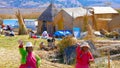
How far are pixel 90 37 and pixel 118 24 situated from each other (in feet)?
30.7

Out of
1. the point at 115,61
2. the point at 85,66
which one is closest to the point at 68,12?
the point at 115,61

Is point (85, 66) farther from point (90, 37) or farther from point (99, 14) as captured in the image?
point (99, 14)

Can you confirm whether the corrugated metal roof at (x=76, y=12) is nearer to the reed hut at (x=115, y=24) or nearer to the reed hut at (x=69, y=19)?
the reed hut at (x=69, y=19)

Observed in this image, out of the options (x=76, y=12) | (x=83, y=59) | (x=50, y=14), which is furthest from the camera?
(x=50, y=14)

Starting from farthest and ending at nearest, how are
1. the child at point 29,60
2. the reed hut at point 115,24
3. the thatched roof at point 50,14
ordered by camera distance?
the thatched roof at point 50,14, the reed hut at point 115,24, the child at point 29,60

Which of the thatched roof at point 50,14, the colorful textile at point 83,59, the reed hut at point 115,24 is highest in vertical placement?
the colorful textile at point 83,59

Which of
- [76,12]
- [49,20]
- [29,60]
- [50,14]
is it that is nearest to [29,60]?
[29,60]

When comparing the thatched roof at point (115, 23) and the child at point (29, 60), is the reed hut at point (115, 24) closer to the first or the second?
the thatched roof at point (115, 23)

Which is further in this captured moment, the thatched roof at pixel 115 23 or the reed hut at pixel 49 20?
the reed hut at pixel 49 20

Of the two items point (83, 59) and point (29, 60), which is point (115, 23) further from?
point (29, 60)

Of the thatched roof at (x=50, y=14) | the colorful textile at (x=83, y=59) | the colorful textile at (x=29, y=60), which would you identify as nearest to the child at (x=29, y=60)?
the colorful textile at (x=29, y=60)

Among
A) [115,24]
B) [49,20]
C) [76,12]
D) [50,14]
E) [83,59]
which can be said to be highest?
[83,59]

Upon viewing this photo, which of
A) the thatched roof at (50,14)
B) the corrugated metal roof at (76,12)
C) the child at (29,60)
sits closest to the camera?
the child at (29,60)

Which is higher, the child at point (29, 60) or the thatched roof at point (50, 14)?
the child at point (29, 60)
